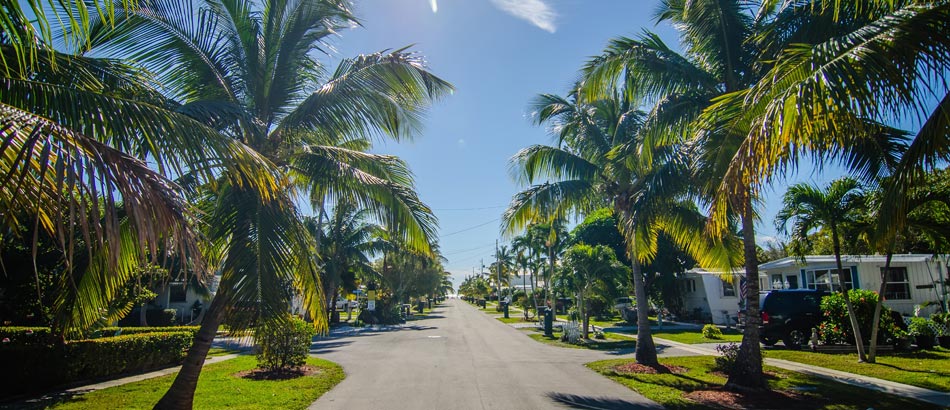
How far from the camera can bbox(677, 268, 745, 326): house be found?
26.8 m

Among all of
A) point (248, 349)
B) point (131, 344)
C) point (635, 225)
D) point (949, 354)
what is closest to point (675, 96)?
point (635, 225)

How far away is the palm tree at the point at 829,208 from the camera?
487 inches

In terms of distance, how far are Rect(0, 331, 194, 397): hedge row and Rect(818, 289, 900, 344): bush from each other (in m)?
18.4

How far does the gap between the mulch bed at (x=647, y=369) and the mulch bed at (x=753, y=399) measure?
263 cm

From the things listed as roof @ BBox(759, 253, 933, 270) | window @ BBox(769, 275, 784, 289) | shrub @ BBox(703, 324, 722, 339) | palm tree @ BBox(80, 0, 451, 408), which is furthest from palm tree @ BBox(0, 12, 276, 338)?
window @ BBox(769, 275, 784, 289)

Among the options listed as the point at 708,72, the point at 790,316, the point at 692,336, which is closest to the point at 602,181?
the point at 708,72


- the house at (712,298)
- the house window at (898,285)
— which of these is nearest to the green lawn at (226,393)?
the house at (712,298)

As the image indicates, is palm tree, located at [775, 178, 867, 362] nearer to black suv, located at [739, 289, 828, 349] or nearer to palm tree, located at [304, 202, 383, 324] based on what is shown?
black suv, located at [739, 289, 828, 349]

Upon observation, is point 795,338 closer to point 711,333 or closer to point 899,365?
point 711,333

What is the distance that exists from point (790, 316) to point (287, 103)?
16.3 m

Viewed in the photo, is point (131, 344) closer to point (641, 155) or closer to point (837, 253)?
point (641, 155)

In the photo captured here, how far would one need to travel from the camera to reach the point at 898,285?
20.6m

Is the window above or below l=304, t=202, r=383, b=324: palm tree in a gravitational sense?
below

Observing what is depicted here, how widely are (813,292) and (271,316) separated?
17.5 m
